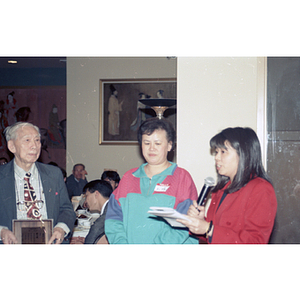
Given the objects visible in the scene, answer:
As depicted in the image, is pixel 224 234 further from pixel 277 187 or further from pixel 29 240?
pixel 29 240

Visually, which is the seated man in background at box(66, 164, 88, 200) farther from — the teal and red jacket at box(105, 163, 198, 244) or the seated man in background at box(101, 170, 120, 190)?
the teal and red jacket at box(105, 163, 198, 244)

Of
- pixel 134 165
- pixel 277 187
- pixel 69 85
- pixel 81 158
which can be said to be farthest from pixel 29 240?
pixel 277 187

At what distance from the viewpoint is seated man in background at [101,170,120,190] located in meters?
2.35

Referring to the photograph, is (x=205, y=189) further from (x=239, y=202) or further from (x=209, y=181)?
(x=239, y=202)

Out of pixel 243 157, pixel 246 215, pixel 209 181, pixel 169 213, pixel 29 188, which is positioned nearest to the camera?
pixel 169 213

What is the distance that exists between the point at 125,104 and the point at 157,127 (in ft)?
1.37

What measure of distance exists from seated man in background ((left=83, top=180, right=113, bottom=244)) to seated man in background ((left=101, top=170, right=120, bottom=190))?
0.03 m

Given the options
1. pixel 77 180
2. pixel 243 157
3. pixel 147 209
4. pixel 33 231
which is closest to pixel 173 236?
pixel 147 209

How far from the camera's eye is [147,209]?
7.14ft

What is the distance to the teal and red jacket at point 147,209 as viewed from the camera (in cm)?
217

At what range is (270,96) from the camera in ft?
7.77

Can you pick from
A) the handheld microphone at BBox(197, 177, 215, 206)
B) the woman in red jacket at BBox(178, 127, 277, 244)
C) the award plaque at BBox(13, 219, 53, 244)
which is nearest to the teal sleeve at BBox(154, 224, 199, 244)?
the woman in red jacket at BBox(178, 127, 277, 244)

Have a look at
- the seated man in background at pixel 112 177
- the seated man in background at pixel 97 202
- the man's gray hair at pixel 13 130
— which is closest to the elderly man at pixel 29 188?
the man's gray hair at pixel 13 130
